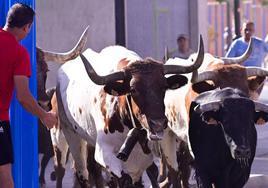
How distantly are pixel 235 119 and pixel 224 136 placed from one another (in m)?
0.21

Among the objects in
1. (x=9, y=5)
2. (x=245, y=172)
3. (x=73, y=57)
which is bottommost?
(x=245, y=172)

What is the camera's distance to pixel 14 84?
7574 mm

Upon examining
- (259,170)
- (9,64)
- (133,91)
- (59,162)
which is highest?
(9,64)

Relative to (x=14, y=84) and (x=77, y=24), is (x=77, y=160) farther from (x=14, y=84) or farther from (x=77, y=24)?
(x=77, y=24)

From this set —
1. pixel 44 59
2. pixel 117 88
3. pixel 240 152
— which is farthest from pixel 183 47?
pixel 240 152

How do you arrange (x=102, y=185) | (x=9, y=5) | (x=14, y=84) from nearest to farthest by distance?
(x=14, y=84) < (x=9, y=5) < (x=102, y=185)

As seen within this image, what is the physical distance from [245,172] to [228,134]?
0.50m

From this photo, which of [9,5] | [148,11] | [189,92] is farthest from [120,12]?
[9,5]

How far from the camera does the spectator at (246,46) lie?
47.8ft

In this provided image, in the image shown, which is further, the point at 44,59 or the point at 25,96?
the point at 44,59

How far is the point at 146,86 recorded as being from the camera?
29.7 feet

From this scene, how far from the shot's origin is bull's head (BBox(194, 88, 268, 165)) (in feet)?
26.4

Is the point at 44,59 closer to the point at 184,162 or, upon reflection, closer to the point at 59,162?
the point at 59,162

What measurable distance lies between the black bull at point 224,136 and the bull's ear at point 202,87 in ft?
3.14
